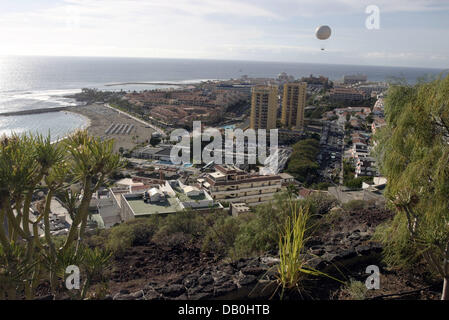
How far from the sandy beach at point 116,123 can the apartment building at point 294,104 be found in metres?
11.8

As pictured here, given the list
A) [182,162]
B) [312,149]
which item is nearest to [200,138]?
[182,162]

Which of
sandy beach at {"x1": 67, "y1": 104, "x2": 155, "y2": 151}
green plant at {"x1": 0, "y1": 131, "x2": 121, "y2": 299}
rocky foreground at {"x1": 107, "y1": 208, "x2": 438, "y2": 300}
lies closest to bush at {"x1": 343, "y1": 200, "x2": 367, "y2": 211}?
rocky foreground at {"x1": 107, "y1": 208, "x2": 438, "y2": 300}

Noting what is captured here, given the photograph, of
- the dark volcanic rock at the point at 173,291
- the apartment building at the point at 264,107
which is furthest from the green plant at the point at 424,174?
the apartment building at the point at 264,107

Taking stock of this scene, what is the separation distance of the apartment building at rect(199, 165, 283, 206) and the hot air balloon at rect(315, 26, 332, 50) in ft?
17.7

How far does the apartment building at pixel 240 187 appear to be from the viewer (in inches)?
448

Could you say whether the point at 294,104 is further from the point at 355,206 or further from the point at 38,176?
the point at 38,176

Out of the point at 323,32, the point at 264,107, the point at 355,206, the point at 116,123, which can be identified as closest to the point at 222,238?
the point at 355,206

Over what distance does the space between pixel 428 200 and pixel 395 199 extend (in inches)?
9.7

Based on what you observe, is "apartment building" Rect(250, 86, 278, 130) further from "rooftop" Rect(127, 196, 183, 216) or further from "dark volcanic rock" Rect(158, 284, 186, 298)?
"dark volcanic rock" Rect(158, 284, 186, 298)

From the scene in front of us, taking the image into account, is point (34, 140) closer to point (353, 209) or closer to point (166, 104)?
point (353, 209)

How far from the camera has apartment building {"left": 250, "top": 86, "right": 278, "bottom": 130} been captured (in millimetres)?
27109

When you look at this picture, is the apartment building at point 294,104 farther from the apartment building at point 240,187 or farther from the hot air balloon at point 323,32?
the hot air balloon at point 323,32

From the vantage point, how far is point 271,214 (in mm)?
4836

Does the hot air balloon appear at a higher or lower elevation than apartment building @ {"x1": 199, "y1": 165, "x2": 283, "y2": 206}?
higher
